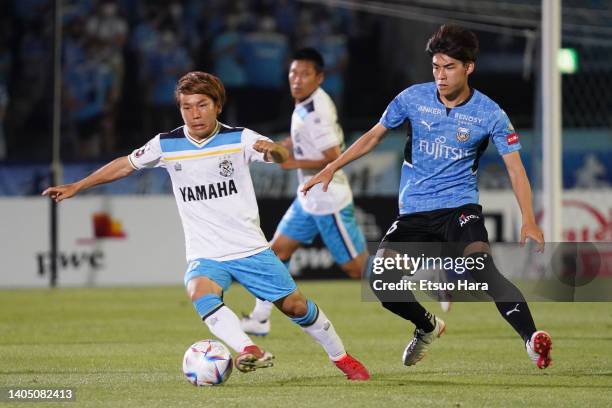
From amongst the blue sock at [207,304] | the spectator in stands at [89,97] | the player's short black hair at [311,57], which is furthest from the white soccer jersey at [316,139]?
the spectator in stands at [89,97]

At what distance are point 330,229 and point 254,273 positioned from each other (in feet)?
12.5

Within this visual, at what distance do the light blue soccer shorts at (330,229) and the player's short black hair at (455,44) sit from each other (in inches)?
137

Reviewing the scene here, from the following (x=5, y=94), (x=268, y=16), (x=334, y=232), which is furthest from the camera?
(x=268, y=16)

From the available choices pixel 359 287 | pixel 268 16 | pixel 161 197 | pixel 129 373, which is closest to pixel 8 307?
pixel 161 197

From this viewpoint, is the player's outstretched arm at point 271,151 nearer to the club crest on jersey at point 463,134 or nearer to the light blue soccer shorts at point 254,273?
the light blue soccer shorts at point 254,273

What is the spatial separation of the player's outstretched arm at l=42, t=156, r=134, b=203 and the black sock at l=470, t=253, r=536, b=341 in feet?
6.97

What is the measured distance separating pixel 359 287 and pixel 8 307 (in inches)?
190

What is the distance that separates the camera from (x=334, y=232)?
35.2 feet

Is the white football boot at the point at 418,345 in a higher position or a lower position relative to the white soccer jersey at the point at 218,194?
lower

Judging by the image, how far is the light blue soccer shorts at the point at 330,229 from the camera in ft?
34.9

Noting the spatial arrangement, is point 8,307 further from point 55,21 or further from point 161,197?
point 55,21

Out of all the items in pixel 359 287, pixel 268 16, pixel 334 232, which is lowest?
pixel 359 287

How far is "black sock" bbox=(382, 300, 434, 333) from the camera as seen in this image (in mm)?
7547

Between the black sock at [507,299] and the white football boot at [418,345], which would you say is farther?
the white football boot at [418,345]
